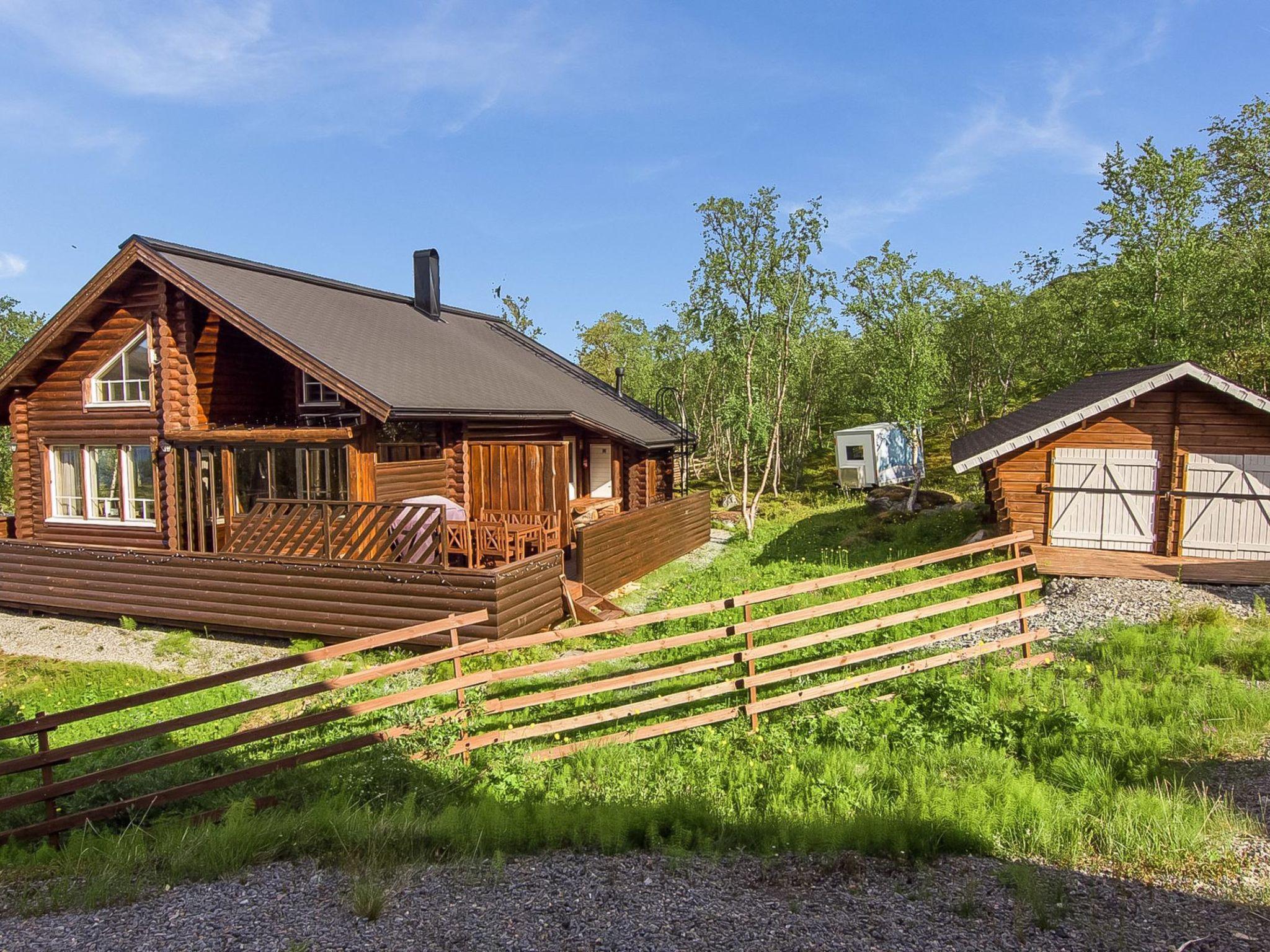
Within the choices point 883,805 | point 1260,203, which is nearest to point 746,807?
point 883,805

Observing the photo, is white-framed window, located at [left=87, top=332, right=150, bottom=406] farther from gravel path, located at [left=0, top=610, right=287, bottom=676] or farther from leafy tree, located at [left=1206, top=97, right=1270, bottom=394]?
leafy tree, located at [left=1206, top=97, right=1270, bottom=394]

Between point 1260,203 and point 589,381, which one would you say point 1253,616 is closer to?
point 589,381

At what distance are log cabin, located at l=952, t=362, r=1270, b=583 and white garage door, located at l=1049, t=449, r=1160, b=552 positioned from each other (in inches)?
0.6

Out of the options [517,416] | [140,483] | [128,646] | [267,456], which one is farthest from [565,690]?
[140,483]

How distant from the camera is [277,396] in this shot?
16.6m

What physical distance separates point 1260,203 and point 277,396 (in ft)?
105

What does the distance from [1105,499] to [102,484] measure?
20.8m

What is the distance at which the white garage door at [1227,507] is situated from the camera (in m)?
13.4

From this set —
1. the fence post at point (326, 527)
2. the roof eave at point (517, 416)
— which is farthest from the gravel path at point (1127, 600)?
the fence post at point (326, 527)

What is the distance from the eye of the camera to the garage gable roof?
42.6 ft

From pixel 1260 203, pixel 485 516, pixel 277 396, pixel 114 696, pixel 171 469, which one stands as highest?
pixel 1260 203

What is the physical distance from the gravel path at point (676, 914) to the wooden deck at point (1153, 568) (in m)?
9.31

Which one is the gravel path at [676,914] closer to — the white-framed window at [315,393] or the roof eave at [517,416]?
the roof eave at [517,416]

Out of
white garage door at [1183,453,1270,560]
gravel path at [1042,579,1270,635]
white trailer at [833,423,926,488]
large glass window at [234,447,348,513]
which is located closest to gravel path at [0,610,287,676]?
large glass window at [234,447,348,513]
